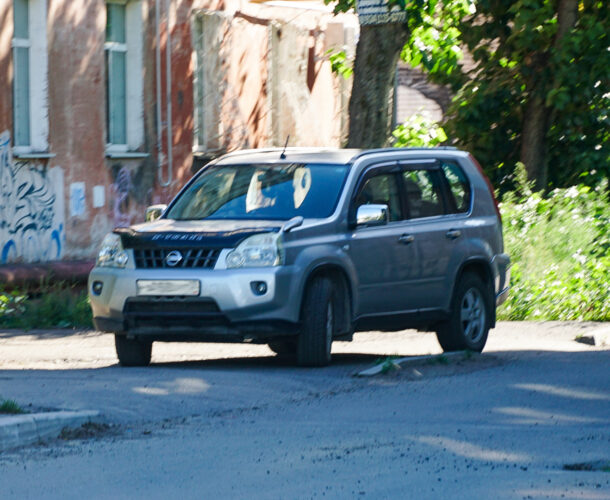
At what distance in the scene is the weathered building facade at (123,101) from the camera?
63.0 feet

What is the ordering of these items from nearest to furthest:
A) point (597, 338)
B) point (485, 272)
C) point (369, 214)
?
point (369, 214) < point (485, 272) < point (597, 338)

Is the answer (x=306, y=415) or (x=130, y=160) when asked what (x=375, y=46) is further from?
(x=306, y=415)

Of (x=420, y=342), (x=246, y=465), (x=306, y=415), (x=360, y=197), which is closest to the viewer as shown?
(x=246, y=465)

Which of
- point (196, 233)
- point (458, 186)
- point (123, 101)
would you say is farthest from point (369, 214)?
point (123, 101)

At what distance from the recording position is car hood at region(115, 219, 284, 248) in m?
11.4

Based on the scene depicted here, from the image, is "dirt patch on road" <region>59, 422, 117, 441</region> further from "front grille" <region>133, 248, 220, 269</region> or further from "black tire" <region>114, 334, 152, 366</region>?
"black tire" <region>114, 334, 152, 366</region>

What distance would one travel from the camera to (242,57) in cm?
2430

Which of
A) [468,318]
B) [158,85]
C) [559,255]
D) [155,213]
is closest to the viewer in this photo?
[155,213]

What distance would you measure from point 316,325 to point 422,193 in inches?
81.1

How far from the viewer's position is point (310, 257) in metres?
11.5

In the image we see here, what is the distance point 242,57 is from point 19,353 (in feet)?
37.1

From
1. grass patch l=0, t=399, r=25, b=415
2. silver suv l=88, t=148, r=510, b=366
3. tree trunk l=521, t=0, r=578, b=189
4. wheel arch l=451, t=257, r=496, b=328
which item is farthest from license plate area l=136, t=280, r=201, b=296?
tree trunk l=521, t=0, r=578, b=189

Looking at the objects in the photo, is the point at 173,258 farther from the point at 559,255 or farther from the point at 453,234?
the point at 559,255

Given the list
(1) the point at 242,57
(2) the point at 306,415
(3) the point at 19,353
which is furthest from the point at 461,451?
(1) the point at 242,57
